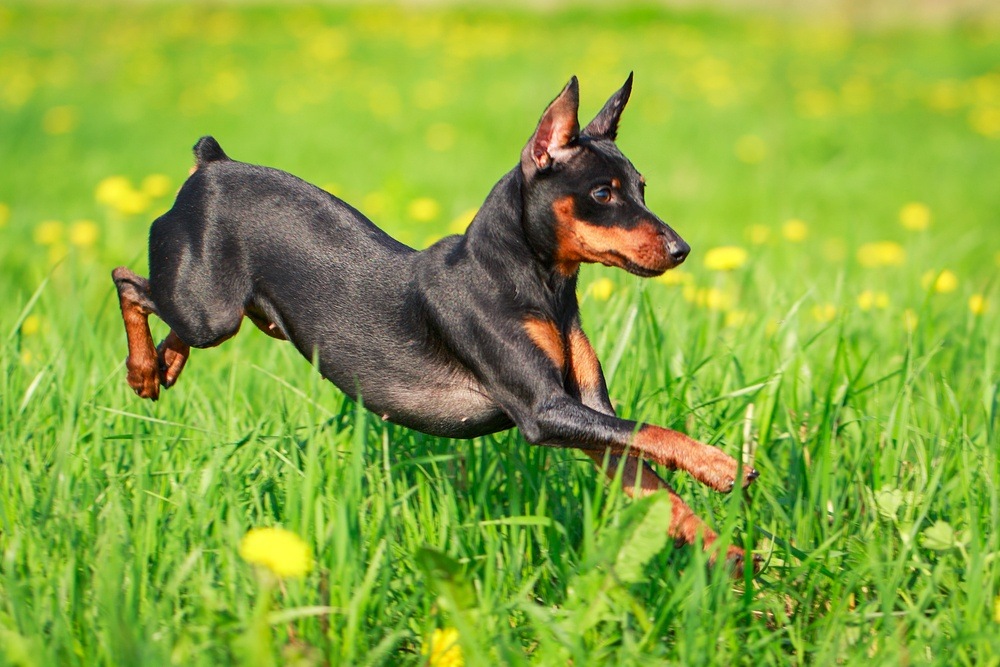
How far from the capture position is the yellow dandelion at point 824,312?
4137 millimetres

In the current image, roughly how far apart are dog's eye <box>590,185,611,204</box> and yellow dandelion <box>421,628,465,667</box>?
→ 100 centimetres

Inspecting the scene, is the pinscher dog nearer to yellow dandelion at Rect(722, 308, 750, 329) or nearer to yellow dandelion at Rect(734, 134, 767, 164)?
yellow dandelion at Rect(722, 308, 750, 329)

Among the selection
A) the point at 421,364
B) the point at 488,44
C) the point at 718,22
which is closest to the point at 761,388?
the point at 421,364

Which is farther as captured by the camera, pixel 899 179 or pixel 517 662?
pixel 899 179

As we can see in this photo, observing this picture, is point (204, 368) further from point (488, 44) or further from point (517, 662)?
A: point (488, 44)

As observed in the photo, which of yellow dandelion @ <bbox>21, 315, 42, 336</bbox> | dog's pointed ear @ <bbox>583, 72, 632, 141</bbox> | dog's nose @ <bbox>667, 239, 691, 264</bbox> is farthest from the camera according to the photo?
yellow dandelion @ <bbox>21, 315, 42, 336</bbox>

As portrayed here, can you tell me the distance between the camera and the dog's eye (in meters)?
2.50

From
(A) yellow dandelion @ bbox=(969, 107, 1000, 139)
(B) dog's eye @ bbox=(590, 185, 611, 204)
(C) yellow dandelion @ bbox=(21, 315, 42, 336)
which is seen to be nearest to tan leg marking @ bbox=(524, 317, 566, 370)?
A: (B) dog's eye @ bbox=(590, 185, 611, 204)

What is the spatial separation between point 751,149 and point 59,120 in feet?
20.1

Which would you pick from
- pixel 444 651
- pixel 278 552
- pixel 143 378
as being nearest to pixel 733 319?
pixel 143 378

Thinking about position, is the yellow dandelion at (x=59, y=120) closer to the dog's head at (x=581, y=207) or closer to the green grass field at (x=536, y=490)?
the green grass field at (x=536, y=490)

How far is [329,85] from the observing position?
11.9m

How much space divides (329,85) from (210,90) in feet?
4.09

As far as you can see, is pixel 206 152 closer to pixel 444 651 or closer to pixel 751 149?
pixel 444 651
